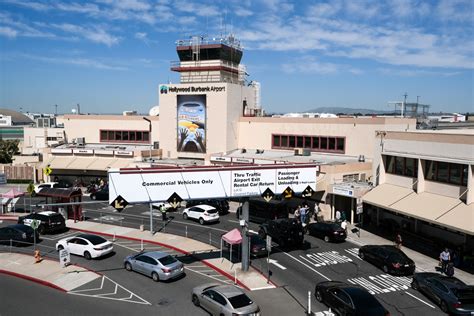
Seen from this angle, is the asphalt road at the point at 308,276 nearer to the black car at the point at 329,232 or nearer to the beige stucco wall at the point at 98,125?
the black car at the point at 329,232

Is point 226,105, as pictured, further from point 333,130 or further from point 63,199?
point 63,199

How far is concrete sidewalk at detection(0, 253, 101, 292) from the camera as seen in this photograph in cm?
2288

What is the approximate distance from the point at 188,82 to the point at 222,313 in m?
40.2

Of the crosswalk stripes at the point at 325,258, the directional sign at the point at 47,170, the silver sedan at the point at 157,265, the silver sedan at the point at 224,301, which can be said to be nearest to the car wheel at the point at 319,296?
the silver sedan at the point at 224,301

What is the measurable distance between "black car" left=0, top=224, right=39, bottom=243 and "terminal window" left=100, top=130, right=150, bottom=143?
29.8m

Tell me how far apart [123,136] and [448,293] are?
163 feet

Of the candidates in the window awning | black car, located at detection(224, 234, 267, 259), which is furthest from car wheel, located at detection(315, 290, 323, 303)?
the window awning

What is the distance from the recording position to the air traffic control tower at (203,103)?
50.7 meters

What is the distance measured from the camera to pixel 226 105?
50.1 m

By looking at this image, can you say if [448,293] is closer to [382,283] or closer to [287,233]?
[382,283]

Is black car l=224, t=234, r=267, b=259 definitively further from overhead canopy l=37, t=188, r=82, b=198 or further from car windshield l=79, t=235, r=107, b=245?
overhead canopy l=37, t=188, r=82, b=198

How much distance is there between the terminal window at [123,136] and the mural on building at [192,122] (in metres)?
8.64

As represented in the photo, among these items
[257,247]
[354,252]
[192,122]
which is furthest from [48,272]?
[192,122]

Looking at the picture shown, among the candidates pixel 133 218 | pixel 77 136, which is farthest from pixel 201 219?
pixel 77 136
